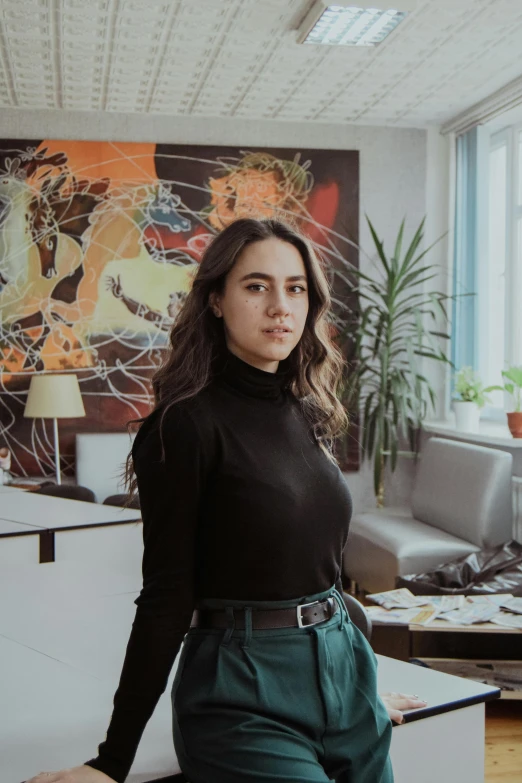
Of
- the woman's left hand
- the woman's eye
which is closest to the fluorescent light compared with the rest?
the woman's eye

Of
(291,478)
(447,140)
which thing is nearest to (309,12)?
(447,140)

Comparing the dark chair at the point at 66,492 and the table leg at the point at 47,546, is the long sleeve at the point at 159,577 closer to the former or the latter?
the table leg at the point at 47,546

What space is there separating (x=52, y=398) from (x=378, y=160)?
9.19 feet

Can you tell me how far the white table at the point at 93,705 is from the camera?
4.77 feet

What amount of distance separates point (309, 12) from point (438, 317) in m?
2.73

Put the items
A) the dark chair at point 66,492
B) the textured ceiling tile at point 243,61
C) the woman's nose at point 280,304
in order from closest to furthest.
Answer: the woman's nose at point 280,304 → the textured ceiling tile at point 243,61 → the dark chair at point 66,492

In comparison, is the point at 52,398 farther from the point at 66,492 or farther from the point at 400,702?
the point at 400,702

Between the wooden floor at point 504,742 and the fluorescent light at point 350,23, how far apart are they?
304cm

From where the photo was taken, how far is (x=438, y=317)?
641cm

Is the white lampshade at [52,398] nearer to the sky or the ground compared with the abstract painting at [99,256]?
nearer to the ground

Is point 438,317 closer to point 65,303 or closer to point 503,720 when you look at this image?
point 65,303

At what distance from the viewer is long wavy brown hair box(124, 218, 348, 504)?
1.45 meters

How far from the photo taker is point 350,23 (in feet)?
14.2

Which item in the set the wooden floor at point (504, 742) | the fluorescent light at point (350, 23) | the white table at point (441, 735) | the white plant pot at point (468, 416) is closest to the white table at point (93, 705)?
the white table at point (441, 735)
